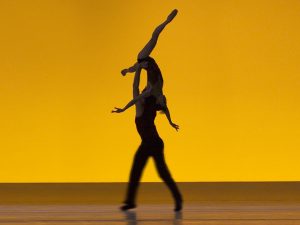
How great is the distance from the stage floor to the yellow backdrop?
227 centimetres

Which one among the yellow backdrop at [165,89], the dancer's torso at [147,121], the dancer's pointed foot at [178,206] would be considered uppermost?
the yellow backdrop at [165,89]

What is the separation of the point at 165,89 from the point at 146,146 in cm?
280

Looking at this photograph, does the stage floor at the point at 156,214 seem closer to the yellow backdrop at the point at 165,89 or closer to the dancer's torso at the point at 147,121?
the dancer's torso at the point at 147,121

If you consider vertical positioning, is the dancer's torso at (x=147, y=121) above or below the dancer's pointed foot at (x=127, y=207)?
above

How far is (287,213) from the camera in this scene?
6.14 m

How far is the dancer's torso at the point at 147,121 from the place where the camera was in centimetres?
633

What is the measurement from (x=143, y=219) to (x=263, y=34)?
4.06 meters

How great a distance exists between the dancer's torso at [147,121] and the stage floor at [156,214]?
2.07 ft

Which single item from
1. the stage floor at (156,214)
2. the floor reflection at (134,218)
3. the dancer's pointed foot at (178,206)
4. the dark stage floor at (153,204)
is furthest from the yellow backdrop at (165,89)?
the floor reflection at (134,218)

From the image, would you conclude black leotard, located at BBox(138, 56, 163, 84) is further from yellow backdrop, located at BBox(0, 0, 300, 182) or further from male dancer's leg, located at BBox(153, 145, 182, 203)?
yellow backdrop, located at BBox(0, 0, 300, 182)

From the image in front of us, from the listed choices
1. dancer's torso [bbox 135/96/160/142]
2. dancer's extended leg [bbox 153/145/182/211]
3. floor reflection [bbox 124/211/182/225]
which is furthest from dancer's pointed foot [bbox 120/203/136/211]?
dancer's torso [bbox 135/96/160/142]

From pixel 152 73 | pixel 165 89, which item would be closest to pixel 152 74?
pixel 152 73

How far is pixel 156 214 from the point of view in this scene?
20.3ft

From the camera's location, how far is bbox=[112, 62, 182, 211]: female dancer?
6.34 m
